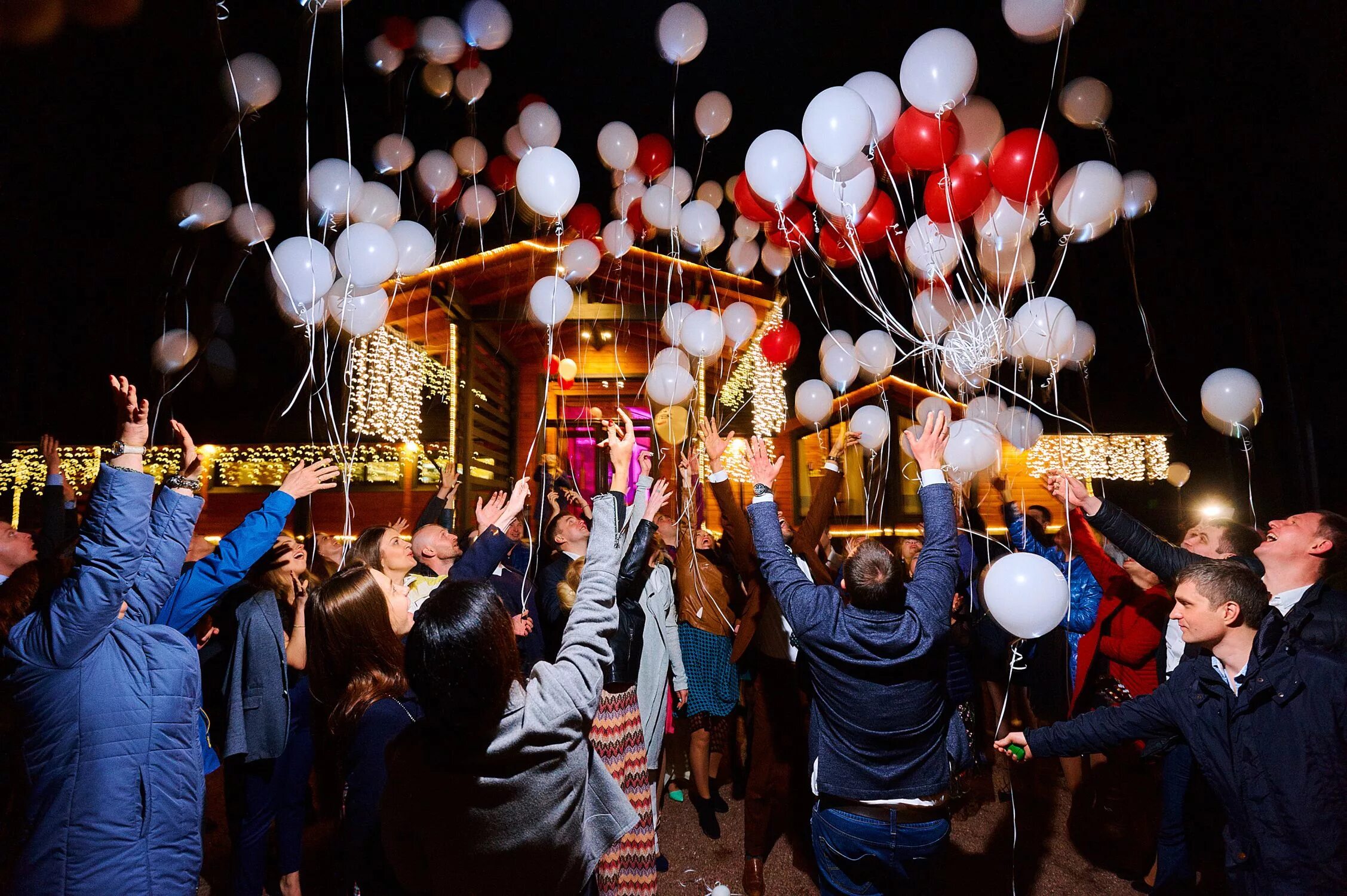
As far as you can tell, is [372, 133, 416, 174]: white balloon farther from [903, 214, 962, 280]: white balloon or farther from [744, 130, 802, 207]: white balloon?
[903, 214, 962, 280]: white balloon

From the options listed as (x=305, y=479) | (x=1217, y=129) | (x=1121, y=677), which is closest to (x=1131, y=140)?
(x=1217, y=129)

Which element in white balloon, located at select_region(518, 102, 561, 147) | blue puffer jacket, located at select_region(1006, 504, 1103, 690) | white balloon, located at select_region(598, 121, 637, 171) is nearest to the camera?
blue puffer jacket, located at select_region(1006, 504, 1103, 690)

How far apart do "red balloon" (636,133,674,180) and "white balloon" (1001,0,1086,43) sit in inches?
118

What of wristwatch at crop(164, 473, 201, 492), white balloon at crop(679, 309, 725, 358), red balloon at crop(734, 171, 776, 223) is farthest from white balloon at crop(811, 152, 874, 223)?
wristwatch at crop(164, 473, 201, 492)

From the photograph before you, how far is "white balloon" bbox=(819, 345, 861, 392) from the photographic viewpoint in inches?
224

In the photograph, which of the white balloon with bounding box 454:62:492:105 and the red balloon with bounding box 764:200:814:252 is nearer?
the red balloon with bounding box 764:200:814:252

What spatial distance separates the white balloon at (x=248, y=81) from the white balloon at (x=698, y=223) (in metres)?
2.92

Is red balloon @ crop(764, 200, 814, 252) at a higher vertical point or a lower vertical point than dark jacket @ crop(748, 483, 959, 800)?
higher

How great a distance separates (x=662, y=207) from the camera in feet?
18.0

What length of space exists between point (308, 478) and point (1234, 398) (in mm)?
5308

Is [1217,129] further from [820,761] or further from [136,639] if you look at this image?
[136,639]

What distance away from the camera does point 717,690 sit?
4.48 metres

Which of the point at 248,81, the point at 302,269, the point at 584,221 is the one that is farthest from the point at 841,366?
the point at 248,81

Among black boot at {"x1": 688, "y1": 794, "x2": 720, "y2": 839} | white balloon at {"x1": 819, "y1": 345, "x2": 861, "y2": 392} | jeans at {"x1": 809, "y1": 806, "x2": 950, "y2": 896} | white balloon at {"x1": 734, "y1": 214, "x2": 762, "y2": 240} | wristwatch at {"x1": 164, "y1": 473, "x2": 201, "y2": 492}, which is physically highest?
white balloon at {"x1": 734, "y1": 214, "x2": 762, "y2": 240}
